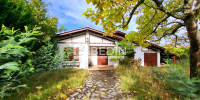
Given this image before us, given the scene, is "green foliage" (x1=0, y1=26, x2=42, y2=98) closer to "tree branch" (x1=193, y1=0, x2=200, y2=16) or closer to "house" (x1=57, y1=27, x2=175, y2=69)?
"tree branch" (x1=193, y1=0, x2=200, y2=16)

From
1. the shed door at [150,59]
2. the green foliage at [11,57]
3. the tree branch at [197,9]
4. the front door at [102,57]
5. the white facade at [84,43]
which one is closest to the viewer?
the green foliage at [11,57]

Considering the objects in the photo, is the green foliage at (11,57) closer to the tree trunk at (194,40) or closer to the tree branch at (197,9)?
the tree trunk at (194,40)

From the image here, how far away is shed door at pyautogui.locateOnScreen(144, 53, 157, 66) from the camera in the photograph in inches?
361

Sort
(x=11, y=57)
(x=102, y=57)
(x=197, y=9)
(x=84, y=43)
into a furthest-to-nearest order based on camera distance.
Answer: (x=102, y=57), (x=84, y=43), (x=197, y=9), (x=11, y=57)

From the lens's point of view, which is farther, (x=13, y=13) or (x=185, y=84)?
(x=13, y=13)

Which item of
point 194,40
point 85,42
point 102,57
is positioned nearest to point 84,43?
point 85,42

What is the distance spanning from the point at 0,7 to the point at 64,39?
197 inches

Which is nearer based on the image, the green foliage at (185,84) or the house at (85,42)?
the green foliage at (185,84)

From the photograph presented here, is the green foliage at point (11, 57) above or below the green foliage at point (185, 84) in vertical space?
above

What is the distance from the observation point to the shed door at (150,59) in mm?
9164

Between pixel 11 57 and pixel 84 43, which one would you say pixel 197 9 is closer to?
pixel 11 57

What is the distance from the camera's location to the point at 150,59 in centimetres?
922

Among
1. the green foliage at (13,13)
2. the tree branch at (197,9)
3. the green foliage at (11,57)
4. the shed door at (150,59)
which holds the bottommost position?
A: the shed door at (150,59)

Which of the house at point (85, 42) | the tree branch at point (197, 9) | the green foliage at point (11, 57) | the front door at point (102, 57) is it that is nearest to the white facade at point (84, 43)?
the house at point (85, 42)
